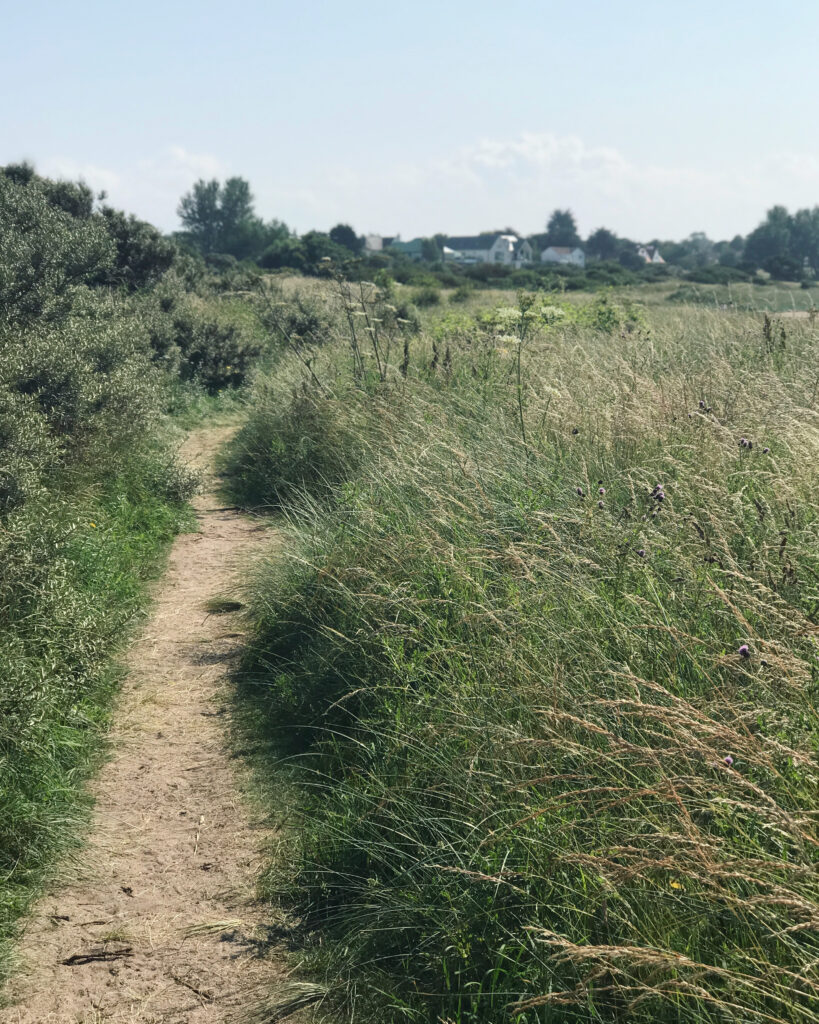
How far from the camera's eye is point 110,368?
32.6ft

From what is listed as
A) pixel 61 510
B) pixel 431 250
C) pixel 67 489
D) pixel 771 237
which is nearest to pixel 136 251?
pixel 67 489

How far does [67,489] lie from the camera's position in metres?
7.76

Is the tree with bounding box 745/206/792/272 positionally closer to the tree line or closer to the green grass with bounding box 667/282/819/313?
the tree line

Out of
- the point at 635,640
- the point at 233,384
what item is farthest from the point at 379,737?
the point at 233,384

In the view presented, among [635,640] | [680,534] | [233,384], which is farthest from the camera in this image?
[233,384]

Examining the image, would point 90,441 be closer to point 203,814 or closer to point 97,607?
point 97,607

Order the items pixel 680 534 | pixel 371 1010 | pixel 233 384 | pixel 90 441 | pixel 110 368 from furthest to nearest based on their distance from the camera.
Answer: pixel 233 384
pixel 110 368
pixel 90 441
pixel 680 534
pixel 371 1010

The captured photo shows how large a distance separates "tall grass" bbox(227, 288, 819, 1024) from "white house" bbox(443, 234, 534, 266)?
9844 centimetres

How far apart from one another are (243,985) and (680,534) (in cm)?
278

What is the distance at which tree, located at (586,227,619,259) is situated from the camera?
99812 millimetres

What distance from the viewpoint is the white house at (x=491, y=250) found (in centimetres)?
10169

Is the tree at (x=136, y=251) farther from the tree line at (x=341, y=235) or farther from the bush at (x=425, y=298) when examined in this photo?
the tree line at (x=341, y=235)

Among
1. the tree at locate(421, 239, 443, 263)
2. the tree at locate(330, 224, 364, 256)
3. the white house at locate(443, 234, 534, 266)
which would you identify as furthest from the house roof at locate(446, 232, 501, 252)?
the tree at locate(330, 224, 364, 256)

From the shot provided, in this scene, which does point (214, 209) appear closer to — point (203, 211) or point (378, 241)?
point (203, 211)
